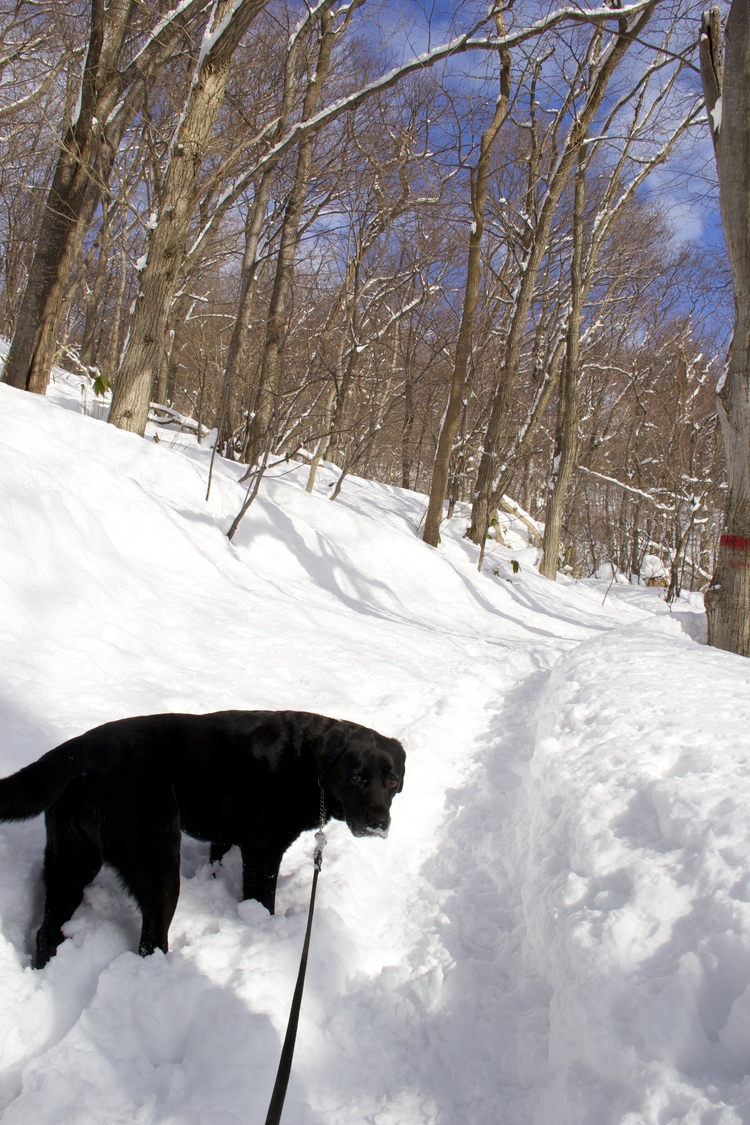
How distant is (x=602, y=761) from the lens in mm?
2920

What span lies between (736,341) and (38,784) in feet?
22.2

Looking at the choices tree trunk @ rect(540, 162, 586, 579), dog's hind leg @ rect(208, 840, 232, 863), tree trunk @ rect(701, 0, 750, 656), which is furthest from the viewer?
tree trunk @ rect(540, 162, 586, 579)

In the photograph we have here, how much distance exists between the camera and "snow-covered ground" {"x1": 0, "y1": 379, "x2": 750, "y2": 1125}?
5.14ft

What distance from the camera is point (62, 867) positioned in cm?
195

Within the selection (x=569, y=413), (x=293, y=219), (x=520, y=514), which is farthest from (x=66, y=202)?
(x=520, y=514)

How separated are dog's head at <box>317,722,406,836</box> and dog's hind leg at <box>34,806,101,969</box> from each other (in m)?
0.83

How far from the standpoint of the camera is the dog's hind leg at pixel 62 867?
1927mm

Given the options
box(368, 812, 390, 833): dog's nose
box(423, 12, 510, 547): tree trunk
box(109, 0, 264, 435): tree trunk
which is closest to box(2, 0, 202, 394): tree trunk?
box(109, 0, 264, 435): tree trunk

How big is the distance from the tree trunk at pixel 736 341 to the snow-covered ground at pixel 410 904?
138cm

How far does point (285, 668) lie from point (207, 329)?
58.4ft

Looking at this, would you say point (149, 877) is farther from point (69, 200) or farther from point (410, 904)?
point (69, 200)

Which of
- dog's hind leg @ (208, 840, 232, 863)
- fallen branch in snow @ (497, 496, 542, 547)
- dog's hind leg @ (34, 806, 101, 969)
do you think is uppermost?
fallen branch in snow @ (497, 496, 542, 547)

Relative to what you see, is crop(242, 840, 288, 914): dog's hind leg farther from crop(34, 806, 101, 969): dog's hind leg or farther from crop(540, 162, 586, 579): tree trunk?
crop(540, 162, 586, 579): tree trunk

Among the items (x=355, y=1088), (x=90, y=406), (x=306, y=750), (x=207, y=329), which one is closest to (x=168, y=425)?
(x=90, y=406)
